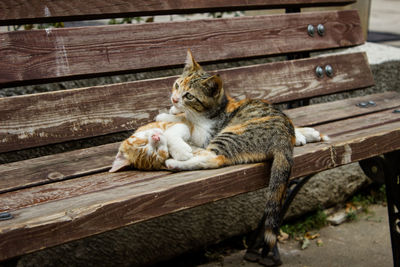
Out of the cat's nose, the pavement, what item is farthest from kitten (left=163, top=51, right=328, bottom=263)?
the pavement

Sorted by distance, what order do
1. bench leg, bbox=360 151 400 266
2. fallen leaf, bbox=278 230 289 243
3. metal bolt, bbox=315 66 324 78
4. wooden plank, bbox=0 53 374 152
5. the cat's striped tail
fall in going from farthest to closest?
fallen leaf, bbox=278 230 289 243 → metal bolt, bbox=315 66 324 78 → bench leg, bbox=360 151 400 266 → wooden plank, bbox=0 53 374 152 → the cat's striped tail

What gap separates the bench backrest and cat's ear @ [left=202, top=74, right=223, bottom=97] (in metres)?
0.39

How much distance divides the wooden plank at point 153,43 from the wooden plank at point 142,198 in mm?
642

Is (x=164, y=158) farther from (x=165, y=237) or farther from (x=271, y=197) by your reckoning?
(x=165, y=237)

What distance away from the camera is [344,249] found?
9.75ft

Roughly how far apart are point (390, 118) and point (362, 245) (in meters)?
0.93

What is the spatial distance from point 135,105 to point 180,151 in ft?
1.95

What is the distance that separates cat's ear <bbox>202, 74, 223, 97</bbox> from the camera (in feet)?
6.95

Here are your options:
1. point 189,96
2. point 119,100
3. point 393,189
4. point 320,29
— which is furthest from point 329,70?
point 119,100

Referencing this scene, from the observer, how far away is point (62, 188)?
1709 mm

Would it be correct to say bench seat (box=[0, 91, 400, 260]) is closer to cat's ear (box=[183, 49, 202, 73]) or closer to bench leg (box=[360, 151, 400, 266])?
bench leg (box=[360, 151, 400, 266])

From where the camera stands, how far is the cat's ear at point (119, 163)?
190 centimetres

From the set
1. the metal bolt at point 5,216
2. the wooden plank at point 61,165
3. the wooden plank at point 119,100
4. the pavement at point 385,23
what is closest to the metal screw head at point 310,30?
the wooden plank at point 119,100

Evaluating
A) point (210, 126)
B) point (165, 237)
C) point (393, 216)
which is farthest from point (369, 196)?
point (210, 126)
